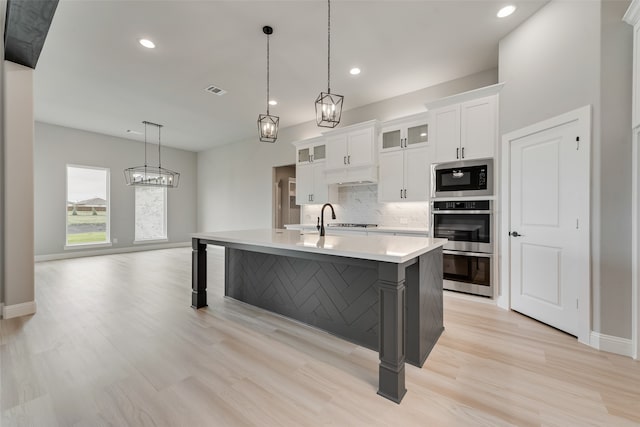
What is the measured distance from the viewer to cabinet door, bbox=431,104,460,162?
3598mm

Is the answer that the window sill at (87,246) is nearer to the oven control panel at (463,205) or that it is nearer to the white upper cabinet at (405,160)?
the white upper cabinet at (405,160)

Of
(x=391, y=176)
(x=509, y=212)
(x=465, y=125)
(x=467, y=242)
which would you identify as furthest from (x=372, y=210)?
(x=509, y=212)

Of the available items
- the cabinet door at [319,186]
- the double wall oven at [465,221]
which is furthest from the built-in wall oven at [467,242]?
the cabinet door at [319,186]

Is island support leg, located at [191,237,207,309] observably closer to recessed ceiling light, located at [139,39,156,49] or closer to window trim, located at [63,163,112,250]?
recessed ceiling light, located at [139,39,156,49]

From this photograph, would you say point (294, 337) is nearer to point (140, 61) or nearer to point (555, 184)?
point (555, 184)

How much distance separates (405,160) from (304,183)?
2.17 metres

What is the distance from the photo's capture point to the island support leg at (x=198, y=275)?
3124 millimetres

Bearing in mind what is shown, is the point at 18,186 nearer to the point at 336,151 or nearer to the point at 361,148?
the point at 336,151

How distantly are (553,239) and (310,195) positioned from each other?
12.6 ft

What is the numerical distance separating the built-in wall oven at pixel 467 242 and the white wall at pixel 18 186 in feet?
16.2

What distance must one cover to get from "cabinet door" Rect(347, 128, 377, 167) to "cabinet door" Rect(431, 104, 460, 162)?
40.3 inches

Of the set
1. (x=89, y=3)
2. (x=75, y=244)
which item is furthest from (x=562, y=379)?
(x=75, y=244)

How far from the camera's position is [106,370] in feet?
6.24

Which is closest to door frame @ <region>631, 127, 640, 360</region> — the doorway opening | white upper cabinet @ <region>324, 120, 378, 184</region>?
white upper cabinet @ <region>324, 120, 378, 184</region>
